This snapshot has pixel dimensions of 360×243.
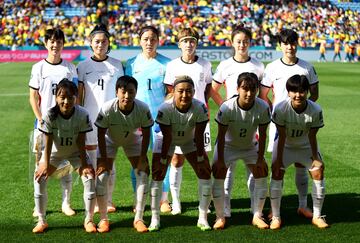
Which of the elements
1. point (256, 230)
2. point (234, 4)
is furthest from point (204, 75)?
point (234, 4)

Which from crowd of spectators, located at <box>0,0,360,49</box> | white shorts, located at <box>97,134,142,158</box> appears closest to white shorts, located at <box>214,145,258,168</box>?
white shorts, located at <box>97,134,142,158</box>

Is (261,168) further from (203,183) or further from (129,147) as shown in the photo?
(129,147)

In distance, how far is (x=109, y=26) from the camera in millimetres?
45156

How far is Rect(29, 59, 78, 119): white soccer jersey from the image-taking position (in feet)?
24.1

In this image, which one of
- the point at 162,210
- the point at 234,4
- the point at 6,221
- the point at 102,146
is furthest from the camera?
the point at 234,4

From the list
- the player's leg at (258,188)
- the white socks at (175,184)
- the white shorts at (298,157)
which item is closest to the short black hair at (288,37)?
the white shorts at (298,157)

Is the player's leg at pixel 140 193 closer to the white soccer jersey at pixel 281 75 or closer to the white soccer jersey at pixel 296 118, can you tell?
the white soccer jersey at pixel 296 118

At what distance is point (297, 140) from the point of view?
273 inches

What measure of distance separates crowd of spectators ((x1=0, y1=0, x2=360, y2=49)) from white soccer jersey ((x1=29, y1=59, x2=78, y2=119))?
35353 millimetres

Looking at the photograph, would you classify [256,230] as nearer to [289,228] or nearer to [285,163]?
[289,228]

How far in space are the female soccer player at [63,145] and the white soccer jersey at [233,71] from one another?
1870 millimetres

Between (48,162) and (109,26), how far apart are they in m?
39.3

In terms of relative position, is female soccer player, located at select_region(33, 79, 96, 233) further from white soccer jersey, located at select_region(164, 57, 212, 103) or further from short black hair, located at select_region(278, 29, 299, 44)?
short black hair, located at select_region(278, 29, 299, 44)

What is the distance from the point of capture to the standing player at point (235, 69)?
24.2 ft
